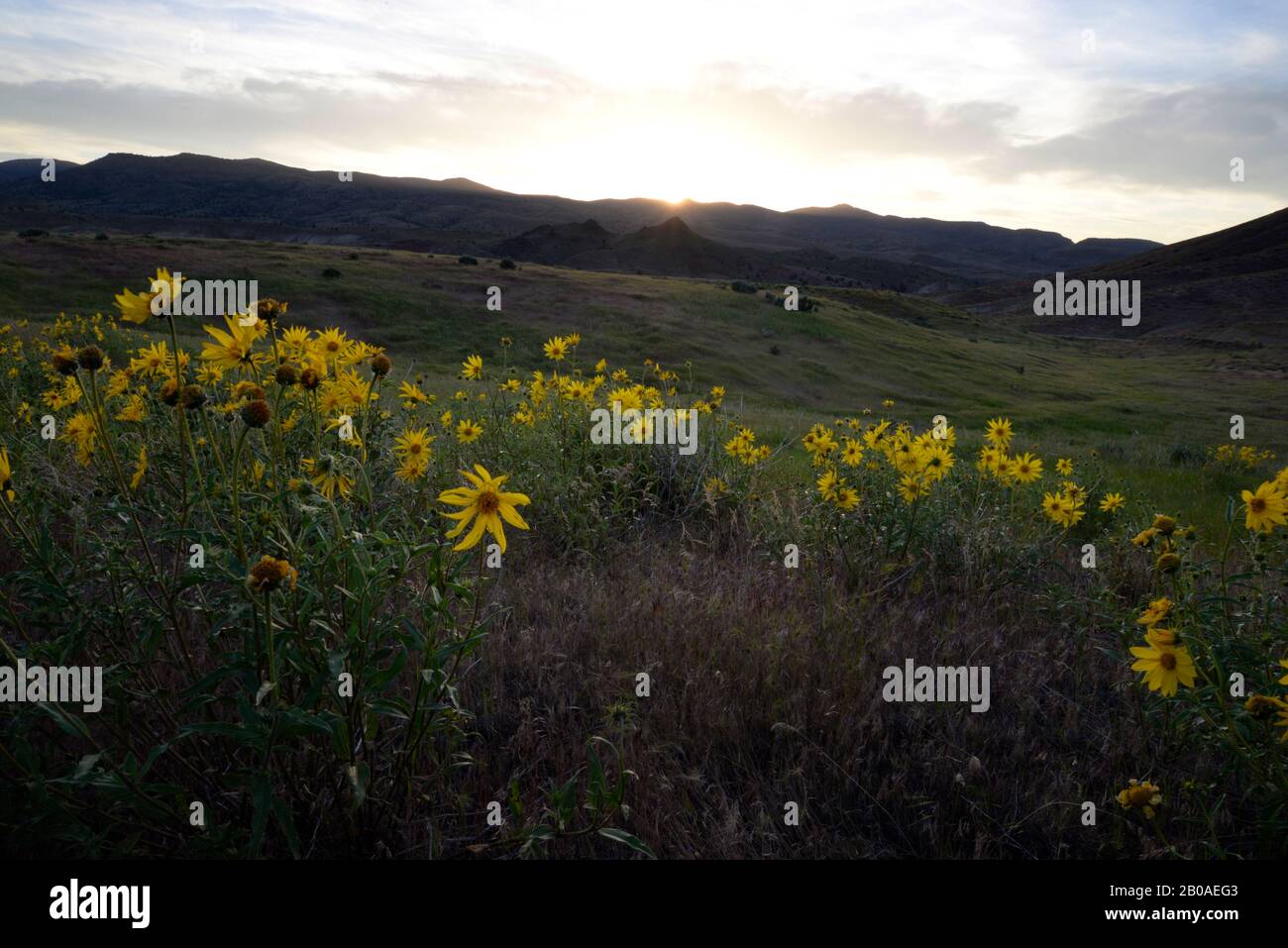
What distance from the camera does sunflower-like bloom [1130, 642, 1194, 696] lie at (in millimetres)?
1696

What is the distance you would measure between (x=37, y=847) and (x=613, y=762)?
1459 mm

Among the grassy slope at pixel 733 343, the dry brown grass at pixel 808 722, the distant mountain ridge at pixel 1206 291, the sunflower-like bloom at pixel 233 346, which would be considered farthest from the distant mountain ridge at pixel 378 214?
the sunflower-like bloom at pixel 233 346

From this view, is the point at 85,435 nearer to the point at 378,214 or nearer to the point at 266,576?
the point at 266,576

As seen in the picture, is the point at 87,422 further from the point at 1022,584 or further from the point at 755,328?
the point at 755,328

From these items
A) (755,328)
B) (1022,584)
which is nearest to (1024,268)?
(755,328)

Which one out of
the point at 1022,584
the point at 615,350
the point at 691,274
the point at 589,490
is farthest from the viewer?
the point at 691,274

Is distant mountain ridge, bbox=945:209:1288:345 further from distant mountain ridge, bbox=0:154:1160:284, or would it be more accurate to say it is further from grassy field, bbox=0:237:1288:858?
grassy field, bbox=0:237:1288:858

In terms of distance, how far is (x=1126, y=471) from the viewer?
343 inches

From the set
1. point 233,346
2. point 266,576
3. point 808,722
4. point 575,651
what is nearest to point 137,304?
point 233,346

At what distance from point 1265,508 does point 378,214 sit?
451ft

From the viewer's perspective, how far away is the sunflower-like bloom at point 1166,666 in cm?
170

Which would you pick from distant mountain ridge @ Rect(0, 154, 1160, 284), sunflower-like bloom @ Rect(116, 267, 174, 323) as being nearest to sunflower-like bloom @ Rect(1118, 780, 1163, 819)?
sunflower-like bloom @ Rect(116, 267, 174, 323)

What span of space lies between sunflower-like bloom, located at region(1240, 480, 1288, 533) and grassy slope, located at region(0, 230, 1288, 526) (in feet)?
24.0

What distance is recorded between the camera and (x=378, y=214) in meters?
122
